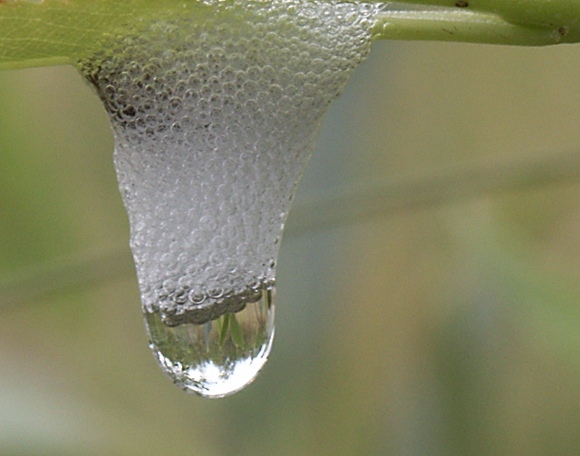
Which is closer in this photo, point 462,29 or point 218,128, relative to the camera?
point 462,29

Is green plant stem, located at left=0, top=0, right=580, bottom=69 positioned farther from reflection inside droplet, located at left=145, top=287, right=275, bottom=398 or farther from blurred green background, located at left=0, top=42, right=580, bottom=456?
blurred green background, located at left=0, top=42, right=580, bottom=456

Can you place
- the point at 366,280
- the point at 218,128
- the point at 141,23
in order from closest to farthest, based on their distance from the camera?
the point at 141,23 → the point at 218,128 → the point at 366,280

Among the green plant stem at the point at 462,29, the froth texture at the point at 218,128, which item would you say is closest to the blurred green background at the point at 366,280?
the froth texture at the point at 218,128

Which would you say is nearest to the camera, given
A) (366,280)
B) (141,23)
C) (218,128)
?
(141,23)

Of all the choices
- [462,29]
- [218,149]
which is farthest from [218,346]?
[462,29]

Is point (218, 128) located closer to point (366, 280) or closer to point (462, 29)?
point (462, 29)

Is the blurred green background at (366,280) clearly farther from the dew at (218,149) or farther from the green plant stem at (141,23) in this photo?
the green plant stem at (141,23)

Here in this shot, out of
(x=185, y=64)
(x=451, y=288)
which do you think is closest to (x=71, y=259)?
(x=451, y=288)
